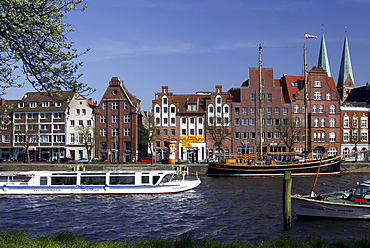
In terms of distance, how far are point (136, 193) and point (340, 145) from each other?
61.9 metres

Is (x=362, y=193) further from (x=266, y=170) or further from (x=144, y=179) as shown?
(x=266, y=170)

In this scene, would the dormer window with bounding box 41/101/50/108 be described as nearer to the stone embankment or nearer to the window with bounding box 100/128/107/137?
the window with bounding box 100/128/107/137

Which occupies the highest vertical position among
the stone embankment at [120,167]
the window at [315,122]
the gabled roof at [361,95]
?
the gabled roof at [361,95]

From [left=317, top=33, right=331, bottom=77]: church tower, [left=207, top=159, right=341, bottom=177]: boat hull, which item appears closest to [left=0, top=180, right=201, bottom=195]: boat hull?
[left=207, top=159, right=341, bottom=177]: boat hull

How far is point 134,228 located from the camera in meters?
29.5

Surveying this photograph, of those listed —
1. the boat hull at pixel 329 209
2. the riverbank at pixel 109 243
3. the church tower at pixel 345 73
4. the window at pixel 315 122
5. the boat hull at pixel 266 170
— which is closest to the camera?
the riverbank at pixel 109 243

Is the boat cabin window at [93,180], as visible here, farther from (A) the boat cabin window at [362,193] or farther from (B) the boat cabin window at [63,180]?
(A) the boat cabin window at [362,193]

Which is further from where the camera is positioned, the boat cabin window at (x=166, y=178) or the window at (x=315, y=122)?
the window at (x=315, y=122)

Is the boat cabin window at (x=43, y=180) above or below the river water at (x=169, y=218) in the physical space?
above

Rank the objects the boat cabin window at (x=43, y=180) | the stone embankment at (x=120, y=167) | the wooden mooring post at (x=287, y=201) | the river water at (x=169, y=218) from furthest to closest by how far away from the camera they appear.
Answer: the stone embankment at (x=120, y=167) → the boat cabin window at (x=43, y=180) → the wooden mooring post at (x=287, y=201) → the river water at (x=169, y=218)

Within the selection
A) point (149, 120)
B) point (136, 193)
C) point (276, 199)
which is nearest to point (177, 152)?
point (149, 120)

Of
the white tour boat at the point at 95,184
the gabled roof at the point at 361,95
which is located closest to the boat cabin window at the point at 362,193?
the white tour boat at the point at 95,184

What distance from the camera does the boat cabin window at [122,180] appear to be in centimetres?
4819

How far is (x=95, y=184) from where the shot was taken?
48250 mm
